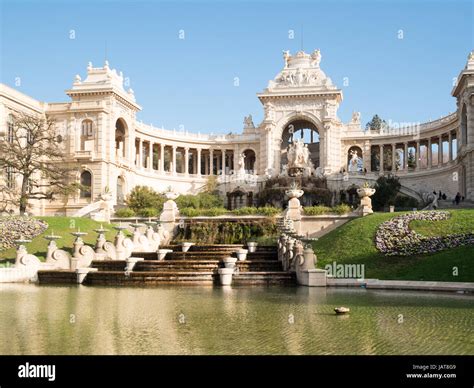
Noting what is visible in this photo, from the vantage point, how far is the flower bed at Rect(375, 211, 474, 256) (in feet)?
92.3

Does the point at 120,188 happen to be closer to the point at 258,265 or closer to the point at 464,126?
the point at 464,126

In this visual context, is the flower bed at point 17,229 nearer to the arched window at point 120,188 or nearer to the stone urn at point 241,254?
the stone urn at point 241,254

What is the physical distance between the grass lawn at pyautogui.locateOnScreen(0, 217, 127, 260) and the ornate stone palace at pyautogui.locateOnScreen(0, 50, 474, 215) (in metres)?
15.2

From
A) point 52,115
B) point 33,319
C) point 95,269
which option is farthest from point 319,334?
point 52,115

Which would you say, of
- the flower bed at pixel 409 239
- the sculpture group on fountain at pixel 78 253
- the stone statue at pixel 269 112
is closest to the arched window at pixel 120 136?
the stone statue at pixel 269 112

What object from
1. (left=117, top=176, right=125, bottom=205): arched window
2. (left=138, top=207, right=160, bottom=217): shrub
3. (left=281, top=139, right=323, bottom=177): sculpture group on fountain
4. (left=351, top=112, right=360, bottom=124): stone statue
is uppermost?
(left=351, top=112, right=360, bottom=124): stone statue

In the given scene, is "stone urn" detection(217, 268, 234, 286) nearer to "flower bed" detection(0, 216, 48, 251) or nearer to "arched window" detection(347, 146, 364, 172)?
"flower bed" detection(0, 216, 48, 251)

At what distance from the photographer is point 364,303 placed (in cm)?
1780

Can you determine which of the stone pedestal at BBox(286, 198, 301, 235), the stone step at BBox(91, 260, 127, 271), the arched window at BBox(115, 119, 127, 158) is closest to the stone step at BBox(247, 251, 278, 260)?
the stone step at BBox(91, 260, 127, 271)

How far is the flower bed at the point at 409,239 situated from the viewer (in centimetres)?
2814

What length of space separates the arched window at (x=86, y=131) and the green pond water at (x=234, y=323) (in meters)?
48.0

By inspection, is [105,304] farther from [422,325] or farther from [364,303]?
[422,325]

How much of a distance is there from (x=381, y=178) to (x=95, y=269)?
44.5 m

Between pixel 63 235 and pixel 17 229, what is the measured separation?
9.08 feet
